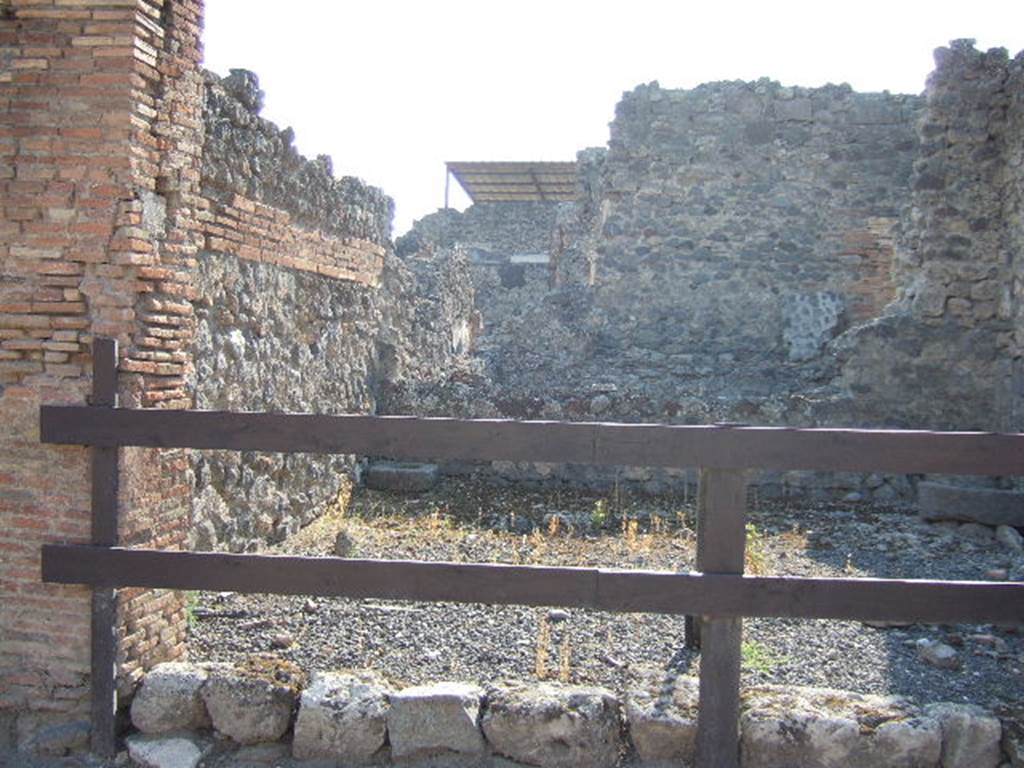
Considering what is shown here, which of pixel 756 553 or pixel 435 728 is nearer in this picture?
pixel 435 728

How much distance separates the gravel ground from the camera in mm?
4434

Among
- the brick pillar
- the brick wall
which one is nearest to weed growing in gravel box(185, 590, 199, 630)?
the brick pillar

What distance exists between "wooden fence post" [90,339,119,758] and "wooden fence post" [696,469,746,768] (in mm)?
2351

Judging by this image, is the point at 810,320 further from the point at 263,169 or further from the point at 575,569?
the point at 575,569

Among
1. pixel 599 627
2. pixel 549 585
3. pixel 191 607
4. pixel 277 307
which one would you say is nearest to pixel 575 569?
pixel 549 585

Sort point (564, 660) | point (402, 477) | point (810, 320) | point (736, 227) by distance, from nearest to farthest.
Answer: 1. point (564, 660)
2. point (402, 477)
3. point (810, 320)
4. point (736, 227)

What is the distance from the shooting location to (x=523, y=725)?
3656 mm

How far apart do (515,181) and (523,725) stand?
27.0 m

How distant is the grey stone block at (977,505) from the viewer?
7.71 meters

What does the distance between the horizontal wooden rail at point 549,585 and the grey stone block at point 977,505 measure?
15.5 ft

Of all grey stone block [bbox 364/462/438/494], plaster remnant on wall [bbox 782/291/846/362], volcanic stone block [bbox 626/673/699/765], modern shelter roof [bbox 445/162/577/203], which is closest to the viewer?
volcanic stone block [bbox 626/673/699/765]

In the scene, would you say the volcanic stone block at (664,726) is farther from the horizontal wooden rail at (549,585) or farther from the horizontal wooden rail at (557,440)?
the horizontal wooden rail at (557,440)

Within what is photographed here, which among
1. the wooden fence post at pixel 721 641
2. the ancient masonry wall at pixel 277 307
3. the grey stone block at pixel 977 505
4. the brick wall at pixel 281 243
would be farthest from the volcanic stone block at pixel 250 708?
the grey stone block at pixel 977 505

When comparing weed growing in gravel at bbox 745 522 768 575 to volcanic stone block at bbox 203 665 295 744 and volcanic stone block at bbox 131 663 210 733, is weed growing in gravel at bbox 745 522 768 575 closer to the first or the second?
volcanic stone block at bbox 203 665 295 744
